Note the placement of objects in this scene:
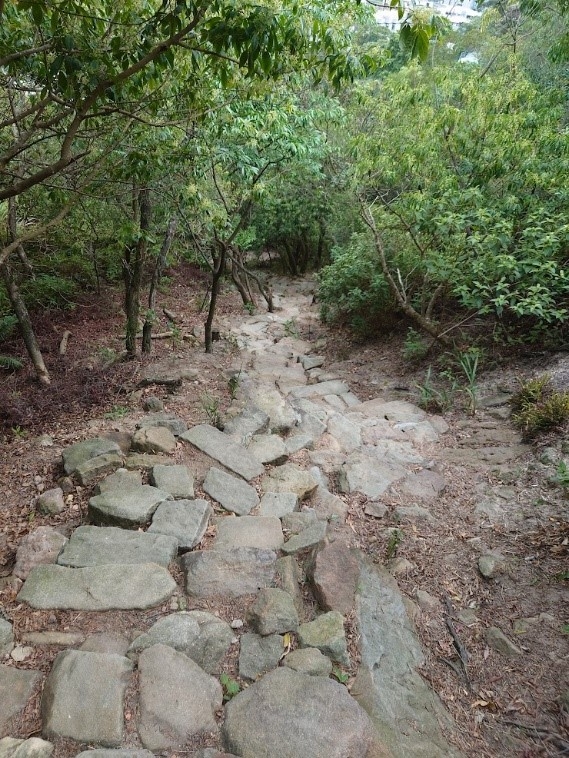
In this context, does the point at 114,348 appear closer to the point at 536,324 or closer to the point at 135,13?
the point at 135,13

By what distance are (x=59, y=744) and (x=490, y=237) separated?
5065 millimetres

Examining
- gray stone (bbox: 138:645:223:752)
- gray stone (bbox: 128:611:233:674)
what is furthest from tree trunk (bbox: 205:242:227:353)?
gray stone (bbox: 138:645:223:752)

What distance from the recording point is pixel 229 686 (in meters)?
1.88

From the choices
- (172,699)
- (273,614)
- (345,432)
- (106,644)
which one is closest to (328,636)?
(273,614)

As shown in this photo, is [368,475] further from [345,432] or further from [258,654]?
[258,654]

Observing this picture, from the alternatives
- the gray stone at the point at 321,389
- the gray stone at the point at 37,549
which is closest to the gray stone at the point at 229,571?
the gray stone at the point at 37,549

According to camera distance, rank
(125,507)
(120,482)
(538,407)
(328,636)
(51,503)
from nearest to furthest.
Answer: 1. (328,636)
2. (125,507)
3. (51,503)
4. (120,482)
5. (538,407)

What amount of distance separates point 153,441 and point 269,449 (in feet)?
3.21

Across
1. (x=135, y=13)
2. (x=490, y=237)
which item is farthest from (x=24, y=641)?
(x=490, y=237)

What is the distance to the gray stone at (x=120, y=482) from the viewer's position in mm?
2936

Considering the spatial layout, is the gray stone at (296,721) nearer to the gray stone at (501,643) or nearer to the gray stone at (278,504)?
the gray stone at (501,643)

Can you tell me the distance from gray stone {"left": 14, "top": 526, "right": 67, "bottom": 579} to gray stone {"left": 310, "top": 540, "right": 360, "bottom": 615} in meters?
1.40

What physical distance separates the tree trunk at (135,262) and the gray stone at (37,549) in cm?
334

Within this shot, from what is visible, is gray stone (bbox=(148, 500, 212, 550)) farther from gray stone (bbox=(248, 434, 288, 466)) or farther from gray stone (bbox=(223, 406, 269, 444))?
gray stone (bbox=(223, 406, 269, 444))
